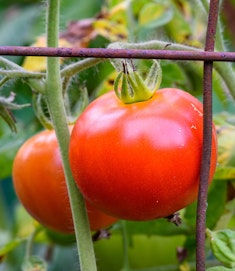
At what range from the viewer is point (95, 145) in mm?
745

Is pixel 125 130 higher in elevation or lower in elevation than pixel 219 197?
higher

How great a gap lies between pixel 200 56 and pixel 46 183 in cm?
31

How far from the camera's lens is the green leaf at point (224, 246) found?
2.37 feet

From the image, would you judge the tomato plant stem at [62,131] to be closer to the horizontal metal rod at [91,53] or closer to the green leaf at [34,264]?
the horizontal metal rod at [91,53]

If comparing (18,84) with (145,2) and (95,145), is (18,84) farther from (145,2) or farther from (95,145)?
(95,145)

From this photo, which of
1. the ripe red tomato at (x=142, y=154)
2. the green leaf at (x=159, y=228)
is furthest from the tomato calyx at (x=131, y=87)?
the green leaf at (x=159, y=228)

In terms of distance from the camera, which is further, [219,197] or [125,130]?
[219,197]

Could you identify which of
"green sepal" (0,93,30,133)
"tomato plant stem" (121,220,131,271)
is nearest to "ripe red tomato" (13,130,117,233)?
"green sepal" (0,93,30,133)

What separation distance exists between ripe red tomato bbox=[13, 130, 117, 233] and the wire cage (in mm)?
216

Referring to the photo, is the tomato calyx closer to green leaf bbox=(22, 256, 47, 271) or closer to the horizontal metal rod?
the horizontal metal rod

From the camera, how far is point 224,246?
729mm

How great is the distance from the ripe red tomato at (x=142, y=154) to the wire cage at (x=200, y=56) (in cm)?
2

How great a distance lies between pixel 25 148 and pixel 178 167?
294mm

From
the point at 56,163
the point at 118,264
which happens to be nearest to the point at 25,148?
the point at 56,163
